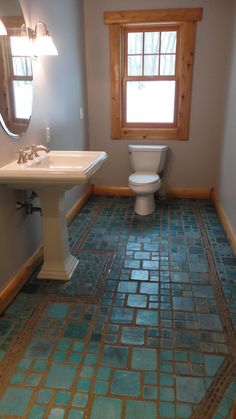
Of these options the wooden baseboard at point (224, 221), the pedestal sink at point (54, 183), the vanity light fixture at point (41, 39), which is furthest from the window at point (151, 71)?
the pedestal sink at point (54, 183)

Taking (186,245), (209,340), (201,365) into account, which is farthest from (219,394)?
(186,245)

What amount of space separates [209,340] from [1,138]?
166 centimetres

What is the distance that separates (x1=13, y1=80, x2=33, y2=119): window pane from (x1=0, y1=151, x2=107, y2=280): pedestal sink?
0.31 metres

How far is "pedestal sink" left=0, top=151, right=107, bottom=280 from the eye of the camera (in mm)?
1818

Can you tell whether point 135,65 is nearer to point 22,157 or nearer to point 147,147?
point 147,147

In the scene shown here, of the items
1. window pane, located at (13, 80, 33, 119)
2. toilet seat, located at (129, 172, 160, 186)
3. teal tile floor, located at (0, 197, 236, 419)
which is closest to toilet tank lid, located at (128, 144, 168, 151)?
toilet seat, located at (129, 172, 160, 186)

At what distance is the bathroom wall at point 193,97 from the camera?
336cm

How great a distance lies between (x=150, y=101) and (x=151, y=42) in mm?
623

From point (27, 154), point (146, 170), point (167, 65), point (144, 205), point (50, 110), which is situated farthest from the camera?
point (146, 170)

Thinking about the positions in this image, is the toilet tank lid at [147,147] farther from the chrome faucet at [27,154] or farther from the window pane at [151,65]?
the chrome faucet at [27,154]

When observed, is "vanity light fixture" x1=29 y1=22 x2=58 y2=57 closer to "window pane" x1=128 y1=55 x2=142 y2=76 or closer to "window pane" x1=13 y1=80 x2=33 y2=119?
"window pane" x1=13 y1=80 x2=33 y2=119

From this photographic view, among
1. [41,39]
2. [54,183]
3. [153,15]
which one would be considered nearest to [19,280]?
[54,183]

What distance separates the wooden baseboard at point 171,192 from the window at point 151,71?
2.16 ft

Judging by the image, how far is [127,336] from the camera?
5.86ft
